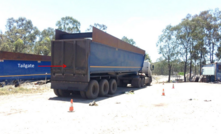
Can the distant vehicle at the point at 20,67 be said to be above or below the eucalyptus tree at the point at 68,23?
below

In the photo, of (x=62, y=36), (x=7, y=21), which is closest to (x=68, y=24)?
(x=7, y=21)

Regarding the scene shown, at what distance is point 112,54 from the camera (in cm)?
1227

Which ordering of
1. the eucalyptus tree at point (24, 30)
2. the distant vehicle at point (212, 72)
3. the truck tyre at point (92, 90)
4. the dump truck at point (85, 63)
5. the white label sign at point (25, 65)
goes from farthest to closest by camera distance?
the eucalyptus tree at point (24, 30), the distant vehicle at point (212, 72), the white label sign at point (25, 65), the truck tyre at point (92, 90), the dump truck at point (85, 63)

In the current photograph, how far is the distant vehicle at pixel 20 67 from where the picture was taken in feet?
52.5

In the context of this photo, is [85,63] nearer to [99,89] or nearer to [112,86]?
[99,89]

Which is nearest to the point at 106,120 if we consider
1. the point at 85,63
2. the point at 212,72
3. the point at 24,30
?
the point at 85,63

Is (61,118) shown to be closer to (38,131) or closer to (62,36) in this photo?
(38,131)

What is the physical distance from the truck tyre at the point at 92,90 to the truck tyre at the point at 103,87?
1.54 feet

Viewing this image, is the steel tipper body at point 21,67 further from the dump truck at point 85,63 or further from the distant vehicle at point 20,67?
the dump truck at point 85,63

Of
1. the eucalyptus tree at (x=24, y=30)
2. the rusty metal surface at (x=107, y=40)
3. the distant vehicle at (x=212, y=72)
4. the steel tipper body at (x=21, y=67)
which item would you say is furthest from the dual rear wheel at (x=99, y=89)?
the eucalyptus tree at (x=24, y=30)

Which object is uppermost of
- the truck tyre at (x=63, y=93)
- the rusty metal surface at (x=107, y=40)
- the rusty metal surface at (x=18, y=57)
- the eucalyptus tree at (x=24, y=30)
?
the eucalyptus tree at (x=24, y=30)

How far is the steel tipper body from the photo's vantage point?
1600 centimetres

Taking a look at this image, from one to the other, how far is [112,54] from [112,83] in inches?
78.8

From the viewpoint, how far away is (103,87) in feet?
37.7
